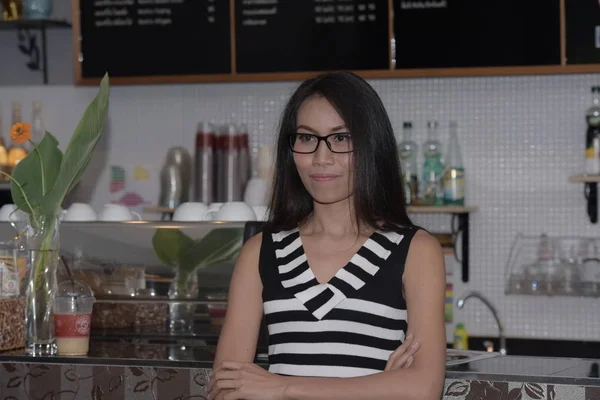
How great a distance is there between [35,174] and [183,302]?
0.41 meters

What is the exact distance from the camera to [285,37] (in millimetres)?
3723

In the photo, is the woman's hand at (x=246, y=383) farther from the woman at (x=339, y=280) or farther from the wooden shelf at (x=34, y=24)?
the wooden shelf at (x=34, y=24)

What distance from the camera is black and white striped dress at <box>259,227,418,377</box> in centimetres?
137

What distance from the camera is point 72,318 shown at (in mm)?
1864

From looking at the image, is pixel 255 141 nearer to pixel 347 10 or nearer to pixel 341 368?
pixel 347 10

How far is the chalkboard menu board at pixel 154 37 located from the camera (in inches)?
148

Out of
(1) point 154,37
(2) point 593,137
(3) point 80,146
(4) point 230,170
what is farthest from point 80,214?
(2) point 593,137

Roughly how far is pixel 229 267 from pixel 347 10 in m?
1.85

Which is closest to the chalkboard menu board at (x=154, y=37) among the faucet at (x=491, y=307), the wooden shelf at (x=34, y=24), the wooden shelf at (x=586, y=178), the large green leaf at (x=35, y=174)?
the wooden shelf at (x=34, y=24)

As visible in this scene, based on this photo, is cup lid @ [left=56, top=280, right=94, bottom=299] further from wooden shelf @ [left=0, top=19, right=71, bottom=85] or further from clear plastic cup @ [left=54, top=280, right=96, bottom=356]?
wooden shelf @ [left=0, top=19, right=71, bottom=85]

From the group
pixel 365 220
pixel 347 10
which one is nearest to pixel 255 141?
pixel 347 10

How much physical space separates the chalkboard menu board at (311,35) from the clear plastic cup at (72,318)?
1974mm

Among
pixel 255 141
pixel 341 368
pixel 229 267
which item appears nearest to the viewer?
pixel 341 368

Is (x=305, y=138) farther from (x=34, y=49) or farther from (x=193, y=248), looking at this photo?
(x=34, y=49)
